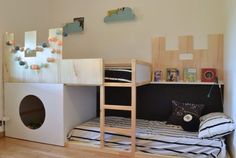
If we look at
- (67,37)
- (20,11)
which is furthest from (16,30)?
(67,37)

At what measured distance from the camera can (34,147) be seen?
250cm

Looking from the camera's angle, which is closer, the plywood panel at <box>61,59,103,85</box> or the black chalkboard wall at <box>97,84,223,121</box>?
the plywood panel at <box>61,59,103,85</box>

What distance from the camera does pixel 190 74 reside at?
9.36 feet

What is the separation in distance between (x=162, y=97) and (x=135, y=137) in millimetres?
970

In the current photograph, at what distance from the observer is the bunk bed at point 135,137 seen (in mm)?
2112

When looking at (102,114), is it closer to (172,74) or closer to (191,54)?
(172,74)

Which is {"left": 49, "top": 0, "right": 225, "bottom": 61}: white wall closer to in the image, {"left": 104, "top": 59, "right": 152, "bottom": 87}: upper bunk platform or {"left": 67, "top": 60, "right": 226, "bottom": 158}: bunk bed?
{"left": 104, "top": 59, "right": 152, "bottom": 87}: upper bunk platform

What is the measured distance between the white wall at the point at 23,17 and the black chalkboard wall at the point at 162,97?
1565 millimetres

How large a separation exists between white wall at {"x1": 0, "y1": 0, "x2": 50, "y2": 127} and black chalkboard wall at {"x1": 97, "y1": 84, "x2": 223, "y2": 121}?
1565mm

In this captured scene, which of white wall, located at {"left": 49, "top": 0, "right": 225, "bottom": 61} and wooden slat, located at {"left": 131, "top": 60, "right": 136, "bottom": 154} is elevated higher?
white wall, located at {"left": 49, "top": 0, "right": 225, "bottom": 61}

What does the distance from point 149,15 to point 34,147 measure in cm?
236

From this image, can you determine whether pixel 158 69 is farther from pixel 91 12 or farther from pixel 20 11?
pixel 20 11

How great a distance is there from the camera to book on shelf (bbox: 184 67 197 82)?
9.30ft

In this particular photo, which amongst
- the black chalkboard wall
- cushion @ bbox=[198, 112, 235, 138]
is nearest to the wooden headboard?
the black chalkboard wall
